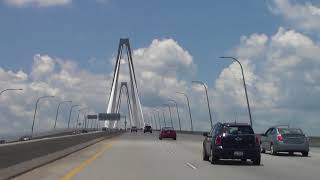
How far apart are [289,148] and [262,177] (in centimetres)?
1487

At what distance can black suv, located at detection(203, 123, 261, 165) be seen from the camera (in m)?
24.9

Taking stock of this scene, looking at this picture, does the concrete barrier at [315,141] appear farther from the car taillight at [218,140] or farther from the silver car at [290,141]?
the car taillight at [218,140]

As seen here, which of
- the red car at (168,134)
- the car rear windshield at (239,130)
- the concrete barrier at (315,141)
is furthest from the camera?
the red car at (168,134)

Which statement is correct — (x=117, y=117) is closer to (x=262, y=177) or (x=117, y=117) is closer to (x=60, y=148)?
(x=60, y=148)

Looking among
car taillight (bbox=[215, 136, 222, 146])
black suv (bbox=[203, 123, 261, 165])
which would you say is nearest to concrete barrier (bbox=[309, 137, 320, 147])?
black suv (bbox=[203, 123, 261, 165])

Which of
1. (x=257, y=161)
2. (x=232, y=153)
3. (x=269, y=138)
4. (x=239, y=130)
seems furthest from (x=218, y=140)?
(x=269, y=138)

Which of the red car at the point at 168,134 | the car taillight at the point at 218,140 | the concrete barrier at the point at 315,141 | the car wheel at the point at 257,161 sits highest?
the red car at the point at 168,134

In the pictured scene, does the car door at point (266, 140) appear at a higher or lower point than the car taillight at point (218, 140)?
higher

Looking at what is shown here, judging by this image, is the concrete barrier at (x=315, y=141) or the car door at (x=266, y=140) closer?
the car door at (x=266, y=140)

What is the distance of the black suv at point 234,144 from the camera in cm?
2489

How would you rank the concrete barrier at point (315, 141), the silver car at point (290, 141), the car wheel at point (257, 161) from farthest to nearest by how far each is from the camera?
the concrete barrier at point (315, 141) < the silver car at point (290, 141) < the car wheel at point (257, 161)

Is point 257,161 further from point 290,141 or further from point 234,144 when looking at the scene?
point 290,141

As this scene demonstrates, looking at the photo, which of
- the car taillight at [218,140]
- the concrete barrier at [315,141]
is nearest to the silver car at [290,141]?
the car taillight at [218,140]

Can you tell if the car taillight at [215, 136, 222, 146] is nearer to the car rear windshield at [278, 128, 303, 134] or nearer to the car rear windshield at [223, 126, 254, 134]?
the car rear windshield at [223, 126, 254, 134]
